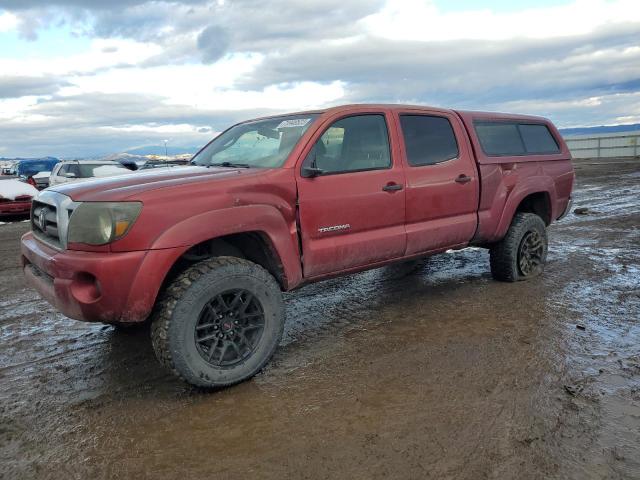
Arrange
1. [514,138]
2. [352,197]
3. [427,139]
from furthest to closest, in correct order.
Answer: [514,138] < [427,139] < [352,197]

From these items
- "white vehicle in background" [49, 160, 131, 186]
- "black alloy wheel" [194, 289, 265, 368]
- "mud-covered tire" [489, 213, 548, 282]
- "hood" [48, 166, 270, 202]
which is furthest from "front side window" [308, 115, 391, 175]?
"white vehicle in background" [49, 160, 131, 186]

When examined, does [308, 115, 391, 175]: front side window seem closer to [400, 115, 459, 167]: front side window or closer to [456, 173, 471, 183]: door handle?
[400, 115, 459, 167]: front side window

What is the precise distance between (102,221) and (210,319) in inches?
35.1

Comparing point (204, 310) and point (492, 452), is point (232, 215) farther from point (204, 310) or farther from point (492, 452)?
point (492, 452)

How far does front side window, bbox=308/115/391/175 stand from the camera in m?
3.86

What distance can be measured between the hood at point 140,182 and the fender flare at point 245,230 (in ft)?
0.83

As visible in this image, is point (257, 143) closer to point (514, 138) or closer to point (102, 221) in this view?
point (102, 221)

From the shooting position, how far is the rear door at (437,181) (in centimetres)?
432

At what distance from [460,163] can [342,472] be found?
3.19 meters

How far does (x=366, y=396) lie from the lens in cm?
311

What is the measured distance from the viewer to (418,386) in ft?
10.5

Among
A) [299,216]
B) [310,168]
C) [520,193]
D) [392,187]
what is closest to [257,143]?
[310,168]

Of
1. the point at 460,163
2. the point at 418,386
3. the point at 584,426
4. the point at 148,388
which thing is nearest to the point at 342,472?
the point at 418,386

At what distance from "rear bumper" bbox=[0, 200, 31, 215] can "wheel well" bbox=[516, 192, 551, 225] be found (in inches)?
481
